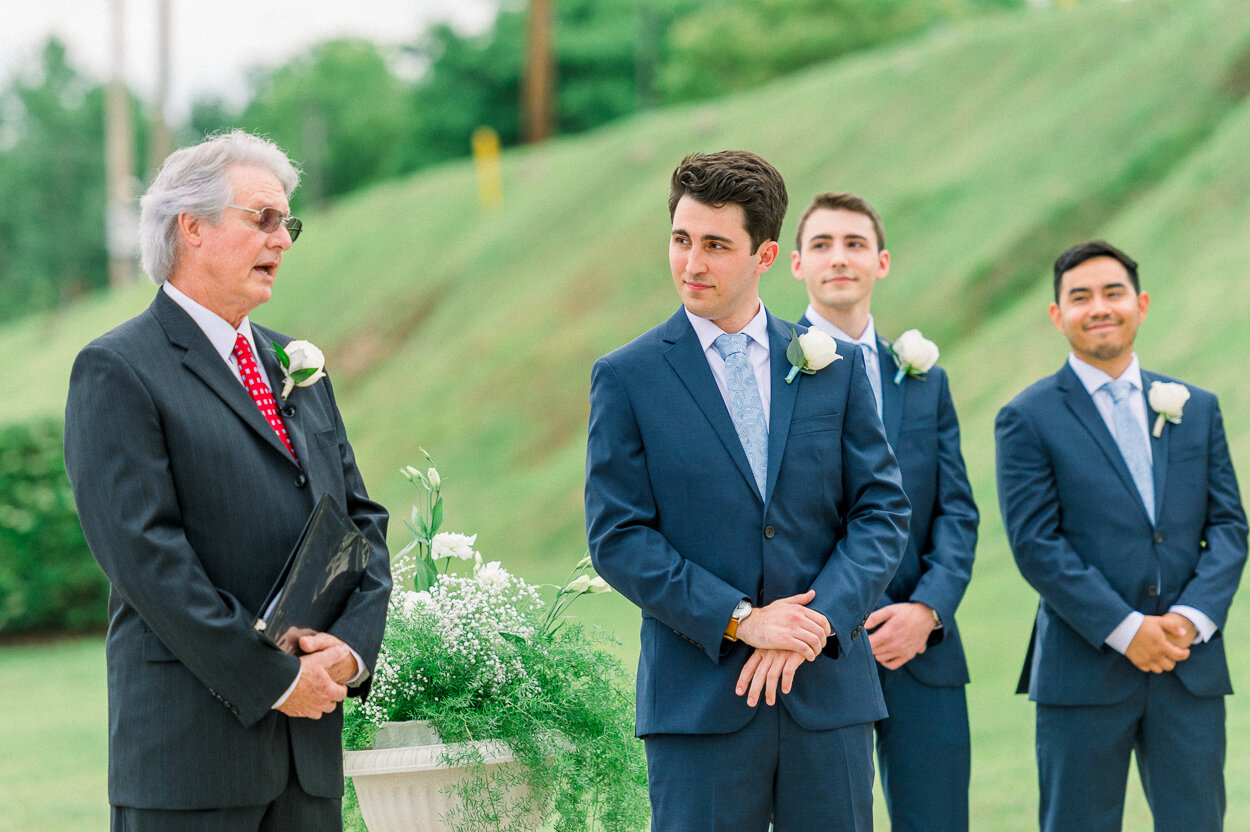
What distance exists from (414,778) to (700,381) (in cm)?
133

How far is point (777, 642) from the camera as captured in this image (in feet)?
9.57

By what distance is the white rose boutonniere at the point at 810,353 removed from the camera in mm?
3197

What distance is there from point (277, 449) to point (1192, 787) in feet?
9.81

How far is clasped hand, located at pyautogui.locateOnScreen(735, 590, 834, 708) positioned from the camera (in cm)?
293

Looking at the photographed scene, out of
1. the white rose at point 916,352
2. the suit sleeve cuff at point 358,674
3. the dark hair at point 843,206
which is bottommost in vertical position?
the suit sleeve cuff at point 358,674

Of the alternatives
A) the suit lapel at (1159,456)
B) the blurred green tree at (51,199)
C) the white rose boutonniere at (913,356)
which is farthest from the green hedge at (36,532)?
the blurred green tree at (51,199)

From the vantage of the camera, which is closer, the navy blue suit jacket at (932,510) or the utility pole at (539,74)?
the navy blue suit jacket at (932,510)

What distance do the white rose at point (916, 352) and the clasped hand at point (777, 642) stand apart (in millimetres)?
1473

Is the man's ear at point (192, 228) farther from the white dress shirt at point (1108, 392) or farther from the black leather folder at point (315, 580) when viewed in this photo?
the white dress shirt at point (1108, 392)

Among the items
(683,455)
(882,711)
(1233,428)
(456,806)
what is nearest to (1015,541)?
(882,711)

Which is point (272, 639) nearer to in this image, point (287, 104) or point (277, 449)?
point (277, 449)

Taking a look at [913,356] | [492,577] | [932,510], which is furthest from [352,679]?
[913,356]

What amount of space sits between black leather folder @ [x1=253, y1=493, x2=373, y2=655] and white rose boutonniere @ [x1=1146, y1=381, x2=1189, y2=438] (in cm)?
272

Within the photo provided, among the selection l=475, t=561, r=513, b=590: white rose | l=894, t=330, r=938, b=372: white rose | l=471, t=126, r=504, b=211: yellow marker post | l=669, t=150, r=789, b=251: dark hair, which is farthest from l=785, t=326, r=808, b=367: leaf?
l=471, t=126, r=504, b=211: yellow marker post
